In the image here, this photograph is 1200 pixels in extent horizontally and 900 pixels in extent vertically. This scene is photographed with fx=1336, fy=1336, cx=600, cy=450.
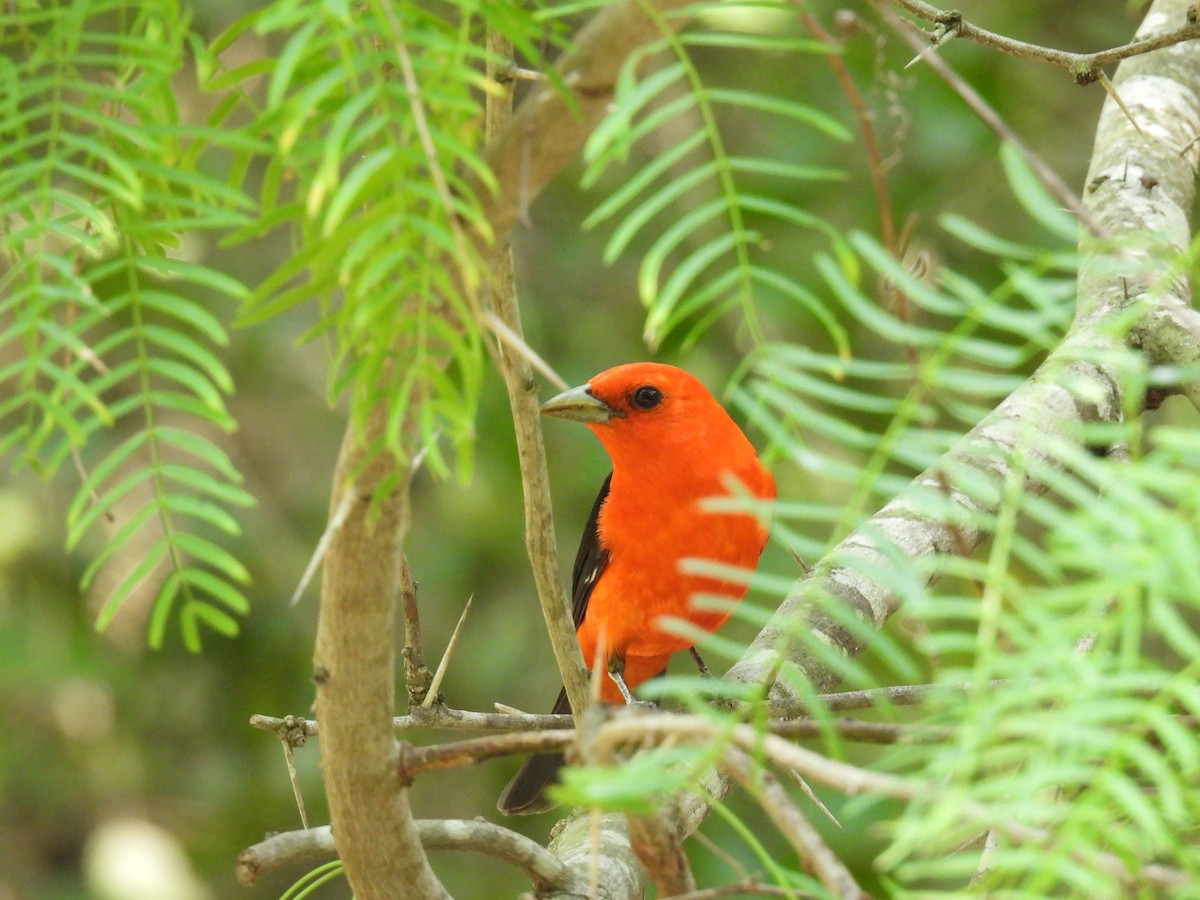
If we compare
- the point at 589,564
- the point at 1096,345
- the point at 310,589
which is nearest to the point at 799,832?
the point at 1096,345

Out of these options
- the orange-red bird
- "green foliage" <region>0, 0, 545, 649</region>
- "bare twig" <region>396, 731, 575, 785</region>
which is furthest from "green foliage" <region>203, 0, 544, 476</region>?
the orange-red bird

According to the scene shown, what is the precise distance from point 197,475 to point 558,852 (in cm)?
181

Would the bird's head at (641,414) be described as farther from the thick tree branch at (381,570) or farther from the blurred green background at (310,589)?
the thick tree branch at (381,570)

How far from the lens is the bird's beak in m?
3.88

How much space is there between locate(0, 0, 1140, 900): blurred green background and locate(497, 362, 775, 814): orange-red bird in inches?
42.8

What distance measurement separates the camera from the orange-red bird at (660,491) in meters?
3.88

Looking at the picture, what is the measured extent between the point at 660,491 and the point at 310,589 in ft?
7.61

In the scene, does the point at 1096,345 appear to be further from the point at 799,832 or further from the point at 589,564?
the point at 589,564

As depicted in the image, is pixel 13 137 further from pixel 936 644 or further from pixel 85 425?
pixel 936 644

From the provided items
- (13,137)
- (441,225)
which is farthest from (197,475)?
(13,137)

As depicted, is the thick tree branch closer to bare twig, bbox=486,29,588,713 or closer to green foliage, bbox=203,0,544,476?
green foliage, bbox=203,0,544,476

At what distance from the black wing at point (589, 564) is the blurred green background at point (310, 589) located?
0.89m

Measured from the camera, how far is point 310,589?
226 inches

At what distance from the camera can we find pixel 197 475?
1216mm
